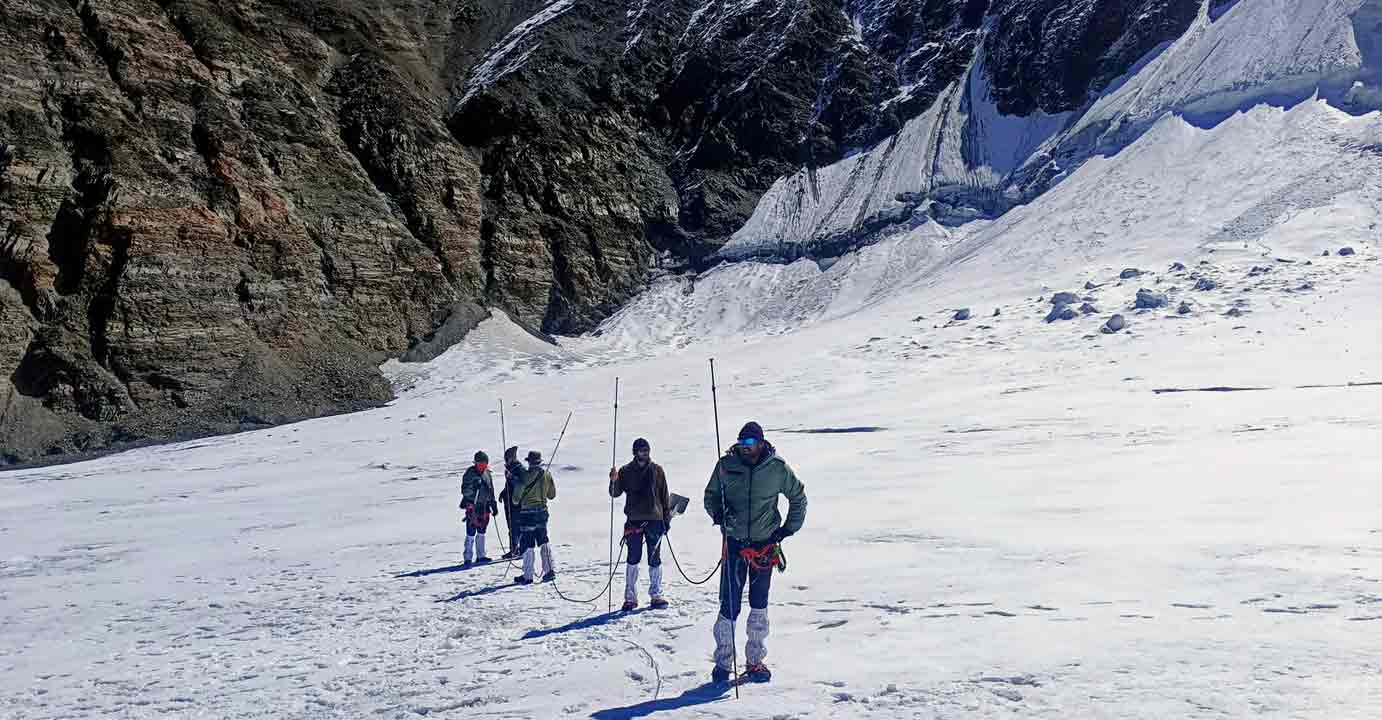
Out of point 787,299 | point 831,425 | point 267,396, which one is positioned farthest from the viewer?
point 787,299

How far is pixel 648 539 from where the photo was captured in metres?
8.88

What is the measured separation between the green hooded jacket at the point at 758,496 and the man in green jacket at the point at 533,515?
4303 millimetres

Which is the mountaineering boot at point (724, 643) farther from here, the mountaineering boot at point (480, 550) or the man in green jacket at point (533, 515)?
the mountaineering boot at point (480, 550)

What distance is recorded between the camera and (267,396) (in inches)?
1518

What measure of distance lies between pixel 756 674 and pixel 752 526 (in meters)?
0.98

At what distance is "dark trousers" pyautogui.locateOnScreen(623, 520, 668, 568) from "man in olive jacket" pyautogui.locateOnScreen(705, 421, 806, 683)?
237 cm

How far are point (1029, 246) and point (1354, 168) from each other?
11.8 metres

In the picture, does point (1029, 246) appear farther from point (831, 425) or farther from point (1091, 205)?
point (831, 425)

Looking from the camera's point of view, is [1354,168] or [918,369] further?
[1354,168]

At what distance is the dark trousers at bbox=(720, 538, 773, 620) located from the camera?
639 centimetres

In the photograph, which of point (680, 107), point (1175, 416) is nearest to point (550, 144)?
point (680, 107)

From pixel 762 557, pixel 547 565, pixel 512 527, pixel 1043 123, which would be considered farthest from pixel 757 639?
pixel 1043 123

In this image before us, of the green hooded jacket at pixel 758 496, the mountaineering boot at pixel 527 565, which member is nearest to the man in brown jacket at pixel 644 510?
the mountaineering boot at pixel 527 565

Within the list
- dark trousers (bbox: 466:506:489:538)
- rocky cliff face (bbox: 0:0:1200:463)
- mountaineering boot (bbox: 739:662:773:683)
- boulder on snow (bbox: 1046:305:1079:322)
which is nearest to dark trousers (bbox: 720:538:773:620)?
mountaineering boot (bbox: 739:662:773:683)
